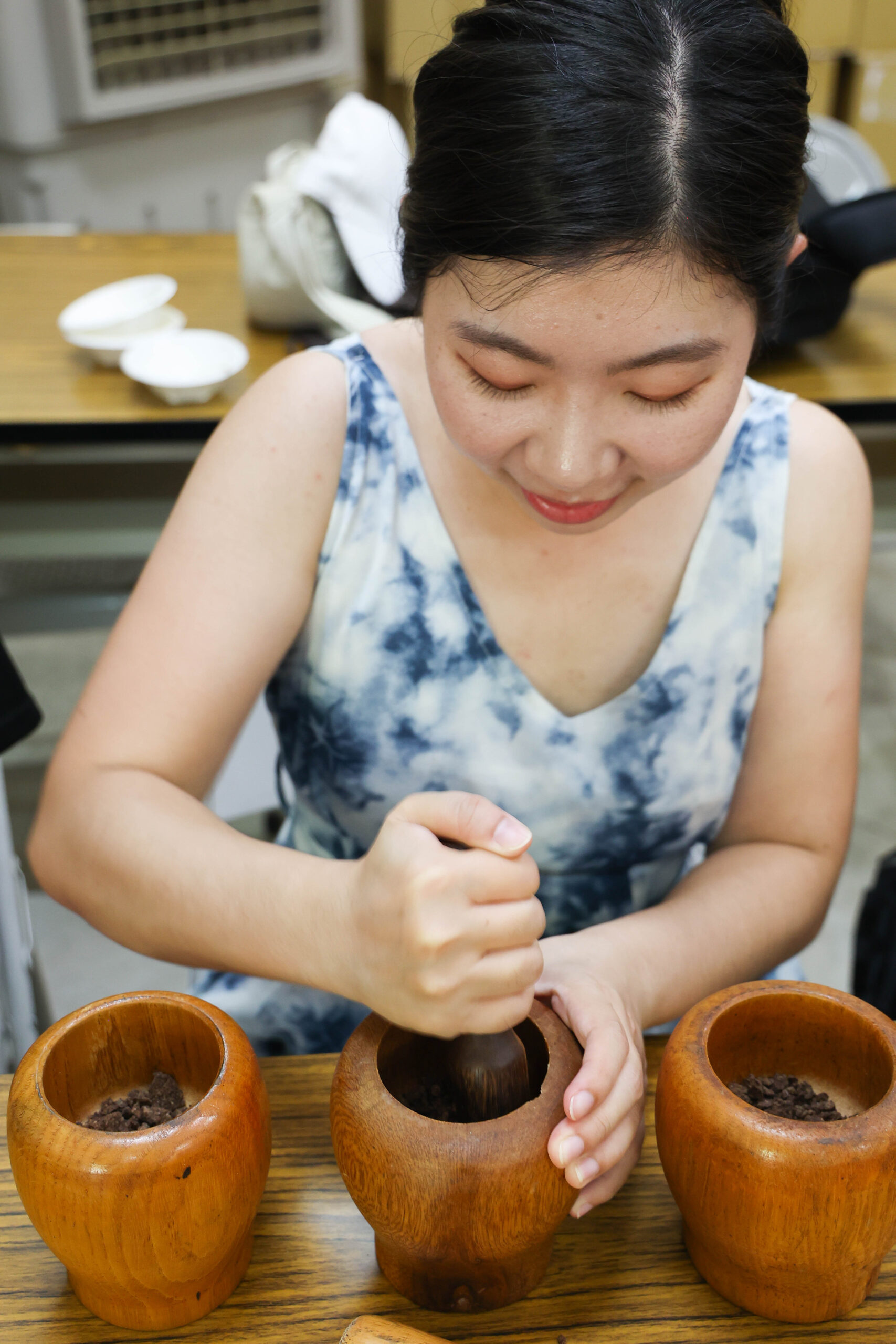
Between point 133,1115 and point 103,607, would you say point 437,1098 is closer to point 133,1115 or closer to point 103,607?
point 133,1115

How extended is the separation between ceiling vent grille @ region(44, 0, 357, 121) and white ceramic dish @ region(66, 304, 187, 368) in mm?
1367

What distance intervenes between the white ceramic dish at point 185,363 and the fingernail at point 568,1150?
4.30 feet

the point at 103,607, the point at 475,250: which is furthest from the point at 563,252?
the point at 103,607

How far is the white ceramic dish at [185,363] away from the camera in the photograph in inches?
64.5

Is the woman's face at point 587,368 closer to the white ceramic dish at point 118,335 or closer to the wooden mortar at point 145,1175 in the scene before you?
the wooden mortar at point 145,1175

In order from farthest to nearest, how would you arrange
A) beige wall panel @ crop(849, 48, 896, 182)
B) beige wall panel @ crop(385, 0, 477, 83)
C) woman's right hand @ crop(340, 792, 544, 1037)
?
beige wall panel @ crop(849, 48, 896, 182)
beige wall panel @ crop(385, 0, 477, 83)
woman's right hand @ crop(340, 792, 544, 1037)

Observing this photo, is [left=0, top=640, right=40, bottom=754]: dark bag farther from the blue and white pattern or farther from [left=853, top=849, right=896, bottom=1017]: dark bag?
[left=853, top=849, right=896, bottom=1017]: dark bag

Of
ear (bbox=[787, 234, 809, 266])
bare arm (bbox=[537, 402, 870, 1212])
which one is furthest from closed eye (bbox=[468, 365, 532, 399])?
bare arm (bbox=[537, 402, 870, 1212])

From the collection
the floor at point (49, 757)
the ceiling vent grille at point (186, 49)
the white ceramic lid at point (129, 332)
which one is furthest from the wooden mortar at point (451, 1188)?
the ceiling vent grille at point (186, 49)

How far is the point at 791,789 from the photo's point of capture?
3.11 ft

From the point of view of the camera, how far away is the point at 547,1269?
1.91 feet

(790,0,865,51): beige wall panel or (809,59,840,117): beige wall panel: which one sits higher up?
(790,0,865,51): beige wall panel

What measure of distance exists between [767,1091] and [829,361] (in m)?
1.46

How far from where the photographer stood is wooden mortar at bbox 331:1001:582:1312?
1.69ft
